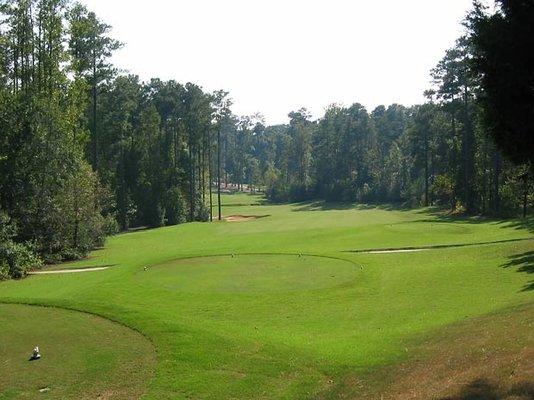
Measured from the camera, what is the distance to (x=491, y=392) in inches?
367

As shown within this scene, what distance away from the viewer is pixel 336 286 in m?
21.1

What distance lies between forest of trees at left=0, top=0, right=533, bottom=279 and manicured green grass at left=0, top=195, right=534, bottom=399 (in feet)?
16.7

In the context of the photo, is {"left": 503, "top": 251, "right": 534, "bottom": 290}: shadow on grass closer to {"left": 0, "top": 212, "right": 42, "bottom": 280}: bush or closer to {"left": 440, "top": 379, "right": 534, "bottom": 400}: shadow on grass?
{"left": 440, "top": 379, "right": 534, "bottom": 400}: shadow on grass

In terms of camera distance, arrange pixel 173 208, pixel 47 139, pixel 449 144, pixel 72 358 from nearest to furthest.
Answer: pixel 72 358, pixel 47 139, pixel 173 208, pixel 449 144

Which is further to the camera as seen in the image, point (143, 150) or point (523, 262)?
point (143, 150)

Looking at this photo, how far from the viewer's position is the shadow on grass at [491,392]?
28.8 ft

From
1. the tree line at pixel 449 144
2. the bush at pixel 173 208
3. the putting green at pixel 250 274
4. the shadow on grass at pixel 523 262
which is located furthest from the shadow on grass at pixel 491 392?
the bush at pixel 173 208

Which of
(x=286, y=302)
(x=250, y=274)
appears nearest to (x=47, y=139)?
(x=250, y=274)

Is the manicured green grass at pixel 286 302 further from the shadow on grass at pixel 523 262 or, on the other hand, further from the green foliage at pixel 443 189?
the green foliage at pixel 443 189

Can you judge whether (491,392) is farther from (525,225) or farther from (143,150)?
(143,150)

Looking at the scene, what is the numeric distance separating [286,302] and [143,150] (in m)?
51.7

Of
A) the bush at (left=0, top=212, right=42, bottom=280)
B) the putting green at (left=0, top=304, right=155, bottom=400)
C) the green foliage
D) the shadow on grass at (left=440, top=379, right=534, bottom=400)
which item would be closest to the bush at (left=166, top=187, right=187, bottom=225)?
the green foliage

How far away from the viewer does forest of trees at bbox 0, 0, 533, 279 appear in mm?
35250

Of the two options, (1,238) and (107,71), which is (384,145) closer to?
(107,71)
